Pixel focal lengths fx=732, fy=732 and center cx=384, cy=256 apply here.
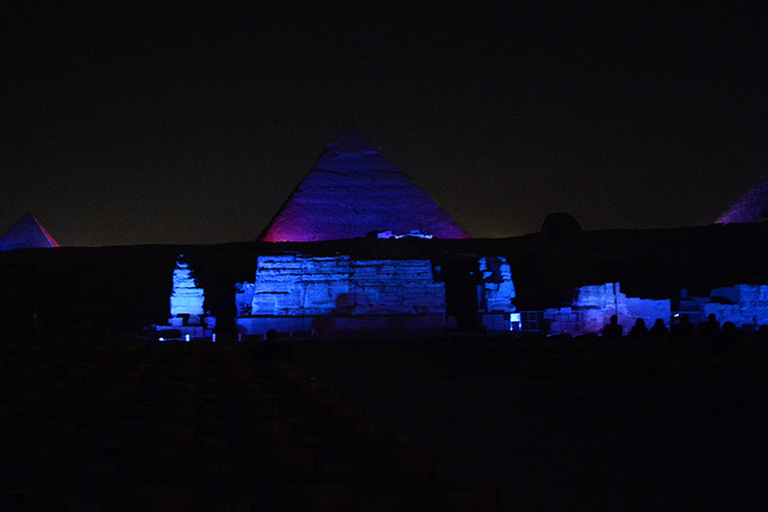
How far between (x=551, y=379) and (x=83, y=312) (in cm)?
1715

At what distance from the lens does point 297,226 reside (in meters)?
32.8

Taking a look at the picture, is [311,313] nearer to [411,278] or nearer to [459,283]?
[411,278]

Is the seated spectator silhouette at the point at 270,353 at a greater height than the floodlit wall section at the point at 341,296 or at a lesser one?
lesser

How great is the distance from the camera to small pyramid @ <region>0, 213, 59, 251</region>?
3422cm

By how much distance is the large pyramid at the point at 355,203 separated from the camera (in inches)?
1297

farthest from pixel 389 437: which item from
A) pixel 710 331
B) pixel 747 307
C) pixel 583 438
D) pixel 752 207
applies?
pixel 752 207

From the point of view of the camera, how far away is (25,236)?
34406 millimetres

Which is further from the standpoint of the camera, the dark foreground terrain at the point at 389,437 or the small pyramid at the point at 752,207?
the small pyramid at the point at 752,207

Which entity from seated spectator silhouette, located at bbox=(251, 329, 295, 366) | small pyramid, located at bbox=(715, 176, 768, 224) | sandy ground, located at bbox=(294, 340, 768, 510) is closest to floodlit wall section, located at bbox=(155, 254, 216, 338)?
seated spectator silhouette, located at bbox=(251, 329, 295, 366)

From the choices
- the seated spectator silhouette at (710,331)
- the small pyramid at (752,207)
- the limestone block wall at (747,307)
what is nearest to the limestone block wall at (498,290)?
the limestone block wall at (747,307)

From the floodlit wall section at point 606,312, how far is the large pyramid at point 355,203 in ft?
66.2

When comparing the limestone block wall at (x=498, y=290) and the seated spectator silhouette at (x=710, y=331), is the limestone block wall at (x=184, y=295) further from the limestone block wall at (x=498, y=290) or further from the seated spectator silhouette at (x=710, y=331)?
the seated spectator silhouette at (x=710, y=331)

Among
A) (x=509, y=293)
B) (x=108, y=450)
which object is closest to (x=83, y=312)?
(x=509, y=293)

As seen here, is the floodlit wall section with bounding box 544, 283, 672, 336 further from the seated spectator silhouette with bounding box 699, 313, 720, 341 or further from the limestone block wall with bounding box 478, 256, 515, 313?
the seated spectator silhouette with bounding box 699, 313, 720, 341
